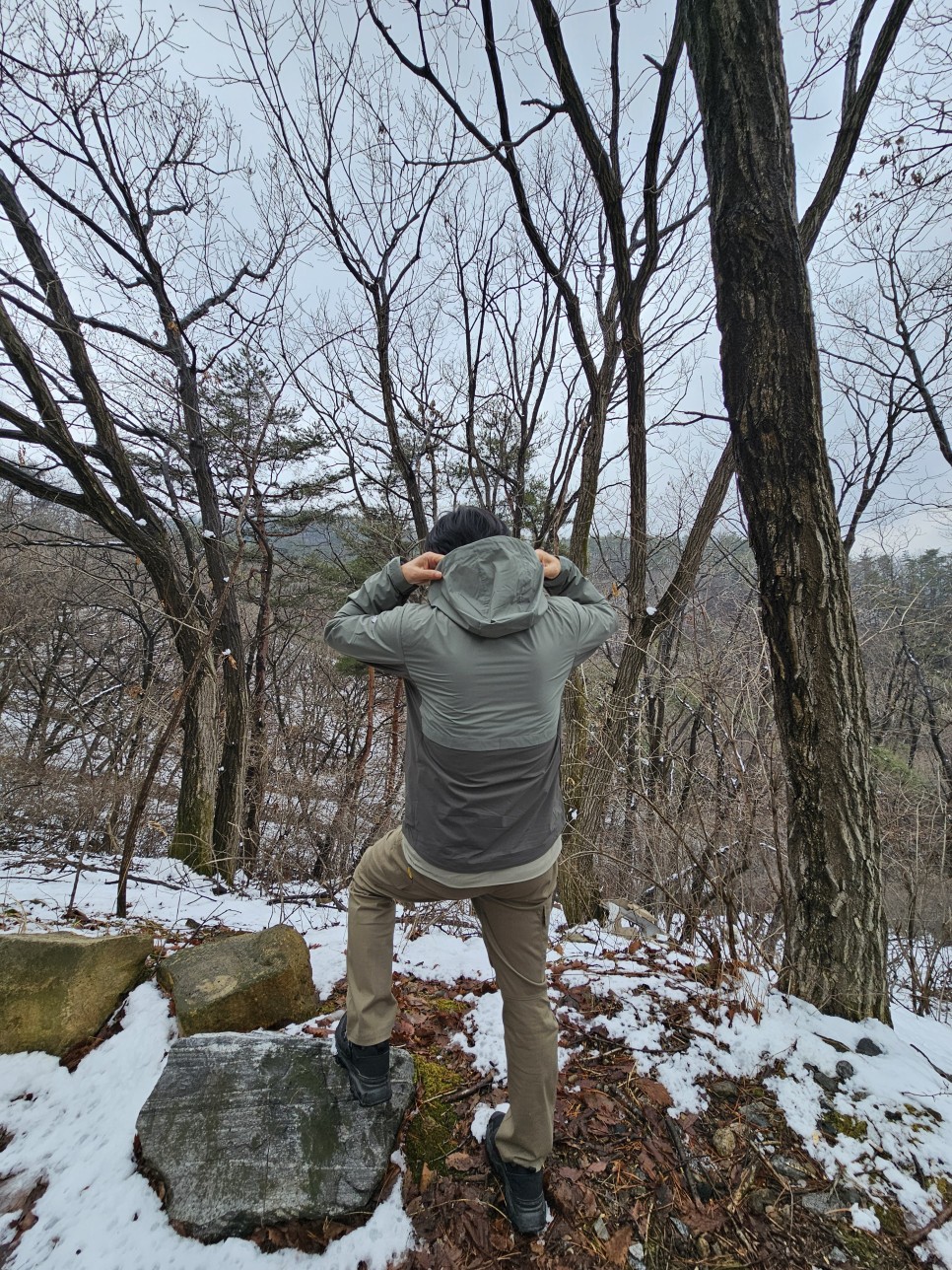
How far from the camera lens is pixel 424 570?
1710mm

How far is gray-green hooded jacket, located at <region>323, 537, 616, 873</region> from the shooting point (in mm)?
1513

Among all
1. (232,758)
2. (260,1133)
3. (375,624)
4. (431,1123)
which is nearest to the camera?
(375,624)

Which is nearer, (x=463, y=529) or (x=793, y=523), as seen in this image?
(x=463, y=529)

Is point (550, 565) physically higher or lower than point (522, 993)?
higher

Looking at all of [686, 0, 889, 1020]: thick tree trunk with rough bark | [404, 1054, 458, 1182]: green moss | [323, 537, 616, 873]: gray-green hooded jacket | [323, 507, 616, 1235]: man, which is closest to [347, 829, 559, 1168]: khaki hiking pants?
[323, 507, 616, 1235]: man

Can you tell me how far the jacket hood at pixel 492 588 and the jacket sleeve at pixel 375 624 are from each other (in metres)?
0.16

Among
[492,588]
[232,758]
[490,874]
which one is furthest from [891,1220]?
[232,758]

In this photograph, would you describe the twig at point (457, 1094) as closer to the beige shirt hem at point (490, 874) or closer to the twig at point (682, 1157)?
the twig at point (682, 1157)

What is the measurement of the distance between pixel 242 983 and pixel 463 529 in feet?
7.73

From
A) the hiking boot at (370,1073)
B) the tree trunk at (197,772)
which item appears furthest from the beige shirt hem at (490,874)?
the tree trunk at (197,772)

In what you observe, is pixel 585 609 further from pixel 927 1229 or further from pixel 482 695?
pixel 927 1229

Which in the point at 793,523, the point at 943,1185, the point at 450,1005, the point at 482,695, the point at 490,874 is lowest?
the point at 450,1005

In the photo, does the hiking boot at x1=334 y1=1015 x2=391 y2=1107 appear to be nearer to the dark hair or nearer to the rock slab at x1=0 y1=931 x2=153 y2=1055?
the rock slab at x1=0 y1=931 x2=153 y2=1055

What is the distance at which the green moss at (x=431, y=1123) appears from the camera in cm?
185
